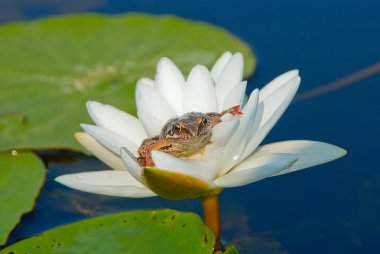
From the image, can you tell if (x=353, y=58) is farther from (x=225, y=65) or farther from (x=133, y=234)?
(x=133, y=234)

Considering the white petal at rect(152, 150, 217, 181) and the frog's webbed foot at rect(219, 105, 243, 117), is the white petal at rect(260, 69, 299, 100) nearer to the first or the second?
the frog's webbed foot at rect(219, 105, 243, 117)

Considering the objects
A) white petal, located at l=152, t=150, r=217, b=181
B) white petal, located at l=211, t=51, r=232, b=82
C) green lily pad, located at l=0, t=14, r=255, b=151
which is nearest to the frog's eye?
white petal, located at l=152, t=150, r=217, b=181

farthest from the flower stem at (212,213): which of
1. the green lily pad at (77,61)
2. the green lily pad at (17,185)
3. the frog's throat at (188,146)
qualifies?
the green lily pad at (77,61)

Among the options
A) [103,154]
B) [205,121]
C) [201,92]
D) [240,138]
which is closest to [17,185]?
[103,154]

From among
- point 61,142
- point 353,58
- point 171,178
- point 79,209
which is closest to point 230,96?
point 171,178

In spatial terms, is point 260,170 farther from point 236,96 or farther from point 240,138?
point 236,96
